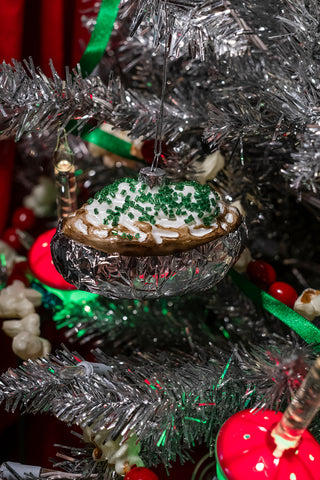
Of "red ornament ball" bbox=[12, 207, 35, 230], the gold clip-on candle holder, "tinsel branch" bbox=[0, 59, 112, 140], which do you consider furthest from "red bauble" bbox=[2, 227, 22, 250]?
"tinsel branch" bbox=[0, 59, 112, 140]

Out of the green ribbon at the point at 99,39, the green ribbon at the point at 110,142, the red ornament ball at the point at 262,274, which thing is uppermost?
the green ribbon at the point at 99,39

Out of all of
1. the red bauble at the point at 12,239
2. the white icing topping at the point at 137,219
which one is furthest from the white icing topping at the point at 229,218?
the red bauble at the point at 12,239

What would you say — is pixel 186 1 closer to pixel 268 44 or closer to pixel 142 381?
pixel 268 44

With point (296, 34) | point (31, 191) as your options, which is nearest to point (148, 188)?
point (296, 34)

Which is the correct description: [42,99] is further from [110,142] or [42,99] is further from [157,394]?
[157,394]

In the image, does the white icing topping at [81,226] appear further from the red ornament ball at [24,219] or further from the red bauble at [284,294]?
the red ornament ball at [24,219]

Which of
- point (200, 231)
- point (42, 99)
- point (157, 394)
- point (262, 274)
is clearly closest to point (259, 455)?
point (157, 394)
